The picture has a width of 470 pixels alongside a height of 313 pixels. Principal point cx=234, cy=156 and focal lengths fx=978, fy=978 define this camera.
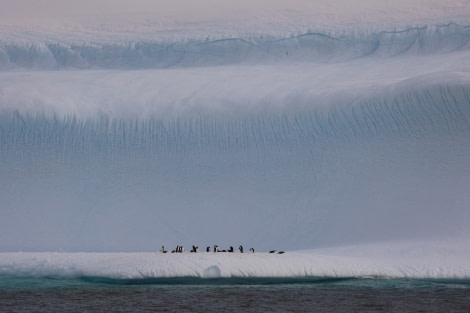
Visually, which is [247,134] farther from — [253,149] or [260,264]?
[260,264]

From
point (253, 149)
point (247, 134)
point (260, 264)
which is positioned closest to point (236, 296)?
point (260, 264)

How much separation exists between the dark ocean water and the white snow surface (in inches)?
8.4

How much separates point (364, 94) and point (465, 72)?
8.75 ft

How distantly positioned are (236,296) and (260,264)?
78.9 inches

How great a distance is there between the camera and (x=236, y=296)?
17.9 m

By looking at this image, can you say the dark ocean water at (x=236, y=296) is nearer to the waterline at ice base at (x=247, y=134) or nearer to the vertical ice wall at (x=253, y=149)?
the waterline at ice base at (x=247, y=134)

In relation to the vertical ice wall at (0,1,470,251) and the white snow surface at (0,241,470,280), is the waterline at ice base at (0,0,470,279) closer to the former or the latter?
the vertical ice wall at (0,1,470,251)

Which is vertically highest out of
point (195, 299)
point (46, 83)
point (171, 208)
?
point (46, 83)

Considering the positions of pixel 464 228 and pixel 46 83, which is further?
pixel 46 83

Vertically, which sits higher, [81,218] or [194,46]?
[194,46]

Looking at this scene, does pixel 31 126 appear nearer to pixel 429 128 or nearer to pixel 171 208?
pixel 171 208

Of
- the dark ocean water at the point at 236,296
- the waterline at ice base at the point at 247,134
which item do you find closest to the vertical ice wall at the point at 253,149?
the waterline at ice base at the point at 247,134

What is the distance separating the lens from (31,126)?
26.6 meters

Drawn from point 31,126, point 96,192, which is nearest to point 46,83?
point 31,126
